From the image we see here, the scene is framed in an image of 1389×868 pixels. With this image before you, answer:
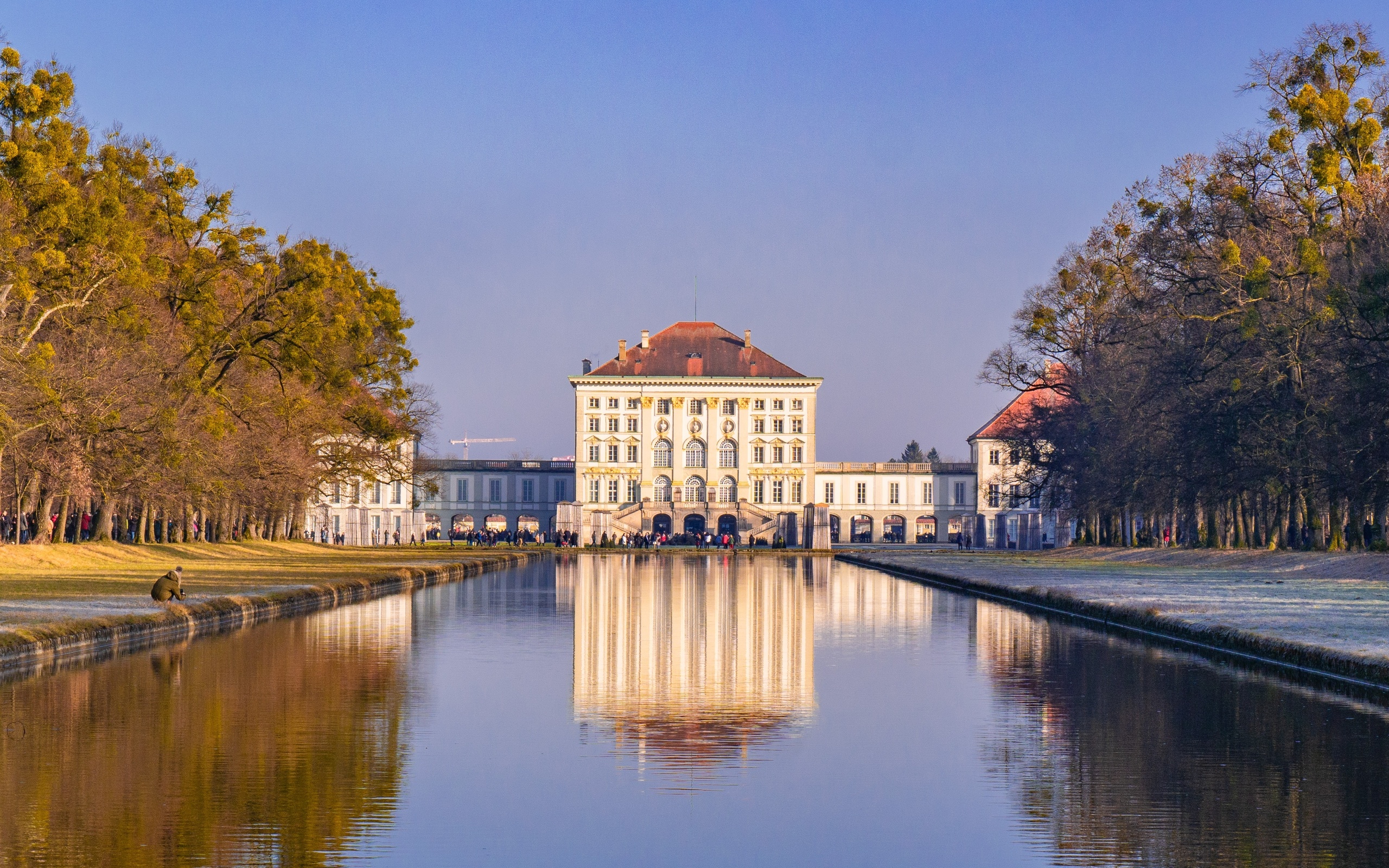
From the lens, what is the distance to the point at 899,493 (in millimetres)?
123562

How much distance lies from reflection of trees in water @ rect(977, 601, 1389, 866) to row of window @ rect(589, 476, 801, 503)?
10408 centimetres

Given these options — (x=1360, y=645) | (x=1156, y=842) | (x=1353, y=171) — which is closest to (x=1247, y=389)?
(x=1353, y=171)

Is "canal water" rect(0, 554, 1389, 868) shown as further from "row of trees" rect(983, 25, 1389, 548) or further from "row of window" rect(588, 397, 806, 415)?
"row of window" rect(588, 397, 806, 415)

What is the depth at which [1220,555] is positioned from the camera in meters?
46.3

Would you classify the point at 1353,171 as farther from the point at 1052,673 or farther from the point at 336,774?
the point at 336,774

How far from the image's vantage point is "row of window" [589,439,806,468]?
398ft

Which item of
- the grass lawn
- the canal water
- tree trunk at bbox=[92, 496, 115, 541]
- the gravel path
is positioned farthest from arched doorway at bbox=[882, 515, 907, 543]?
the canal water

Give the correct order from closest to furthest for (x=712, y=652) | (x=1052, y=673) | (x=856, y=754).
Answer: (x=856, y=754), (x=1052, y=673), (x=712, y=652)

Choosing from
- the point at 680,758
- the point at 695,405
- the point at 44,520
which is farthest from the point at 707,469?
the point at 680,758

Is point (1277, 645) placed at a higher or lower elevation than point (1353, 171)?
lower

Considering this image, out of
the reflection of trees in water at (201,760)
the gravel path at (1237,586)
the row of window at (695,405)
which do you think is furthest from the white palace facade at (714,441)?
the reflection of trees in water at (201,760)

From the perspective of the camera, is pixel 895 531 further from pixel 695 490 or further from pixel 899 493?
pixel 695 490

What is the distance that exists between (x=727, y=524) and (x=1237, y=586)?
3350 inches

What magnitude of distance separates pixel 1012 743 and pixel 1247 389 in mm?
30904
